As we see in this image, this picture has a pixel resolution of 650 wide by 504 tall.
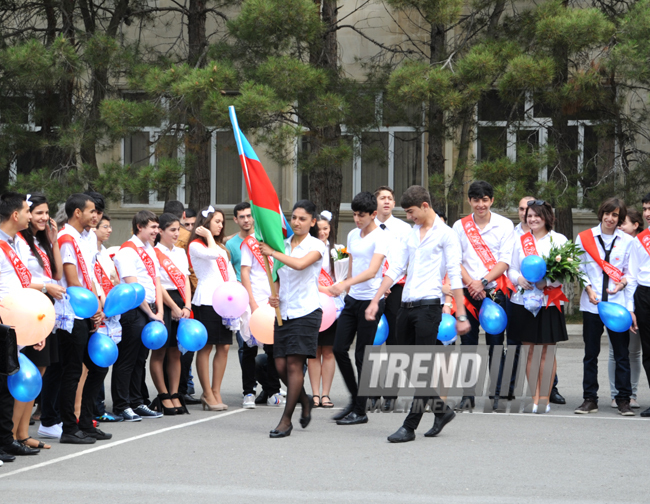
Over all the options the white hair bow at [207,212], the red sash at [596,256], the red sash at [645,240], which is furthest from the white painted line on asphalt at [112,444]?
the red sash at [645,240]

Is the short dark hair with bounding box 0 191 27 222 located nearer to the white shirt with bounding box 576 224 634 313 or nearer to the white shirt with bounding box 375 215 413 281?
the white shirt with bounding box 375 215 413 281

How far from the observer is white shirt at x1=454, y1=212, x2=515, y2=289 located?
8.80m

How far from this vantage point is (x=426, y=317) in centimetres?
723

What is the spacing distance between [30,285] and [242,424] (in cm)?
243

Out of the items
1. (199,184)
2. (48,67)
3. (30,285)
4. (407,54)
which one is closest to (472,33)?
(407,54)

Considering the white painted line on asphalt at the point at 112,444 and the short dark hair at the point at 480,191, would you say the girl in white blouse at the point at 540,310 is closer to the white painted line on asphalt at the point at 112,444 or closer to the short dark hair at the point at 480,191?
A: the short dark hair at the point at 480,191

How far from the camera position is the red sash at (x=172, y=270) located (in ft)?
28.8

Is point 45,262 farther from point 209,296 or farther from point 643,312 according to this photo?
point 643,312

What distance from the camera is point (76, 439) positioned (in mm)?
7168

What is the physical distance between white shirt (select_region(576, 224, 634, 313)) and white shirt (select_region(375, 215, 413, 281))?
1.72 m

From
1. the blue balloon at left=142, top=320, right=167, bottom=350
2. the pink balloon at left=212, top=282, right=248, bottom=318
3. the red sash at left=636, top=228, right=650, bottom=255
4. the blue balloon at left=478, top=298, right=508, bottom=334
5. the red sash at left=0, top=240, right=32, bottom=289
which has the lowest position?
the blue balloon at left=142, top=320, right=167, bottom=350

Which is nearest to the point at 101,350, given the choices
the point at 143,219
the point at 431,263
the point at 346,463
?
the point at 143,219

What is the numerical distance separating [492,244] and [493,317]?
719 mm

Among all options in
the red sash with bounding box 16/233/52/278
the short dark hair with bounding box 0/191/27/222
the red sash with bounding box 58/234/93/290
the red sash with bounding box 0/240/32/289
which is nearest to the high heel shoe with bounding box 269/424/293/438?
the red sash with bounding box 58/234/93/290
